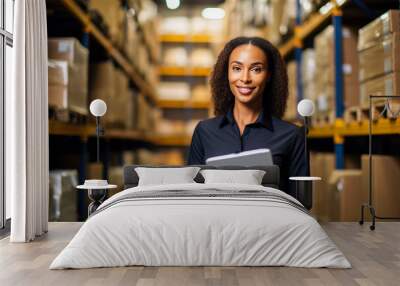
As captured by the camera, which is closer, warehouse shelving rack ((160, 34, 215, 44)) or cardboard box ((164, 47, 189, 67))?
Result: warehouse shelving rack ((160, 34, 215, 44))

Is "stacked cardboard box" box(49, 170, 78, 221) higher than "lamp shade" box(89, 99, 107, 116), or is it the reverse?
"lamp shade" box(89, 99, 107, 116)

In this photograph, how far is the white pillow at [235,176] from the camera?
488 cm

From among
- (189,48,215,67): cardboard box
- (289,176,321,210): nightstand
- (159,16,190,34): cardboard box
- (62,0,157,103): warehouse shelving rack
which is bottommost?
(289,176,321,210): nightstand

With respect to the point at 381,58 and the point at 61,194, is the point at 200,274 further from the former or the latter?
the point at 381,58

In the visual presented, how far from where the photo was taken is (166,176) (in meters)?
4.93

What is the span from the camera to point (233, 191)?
414 cm

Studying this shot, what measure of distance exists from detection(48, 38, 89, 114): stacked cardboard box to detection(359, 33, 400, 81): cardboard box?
3.08 metres

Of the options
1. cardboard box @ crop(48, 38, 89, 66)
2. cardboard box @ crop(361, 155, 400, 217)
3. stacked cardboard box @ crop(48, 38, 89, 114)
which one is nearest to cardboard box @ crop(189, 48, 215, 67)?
stacked cardboard box @ crop(48, 38, 89, 114)

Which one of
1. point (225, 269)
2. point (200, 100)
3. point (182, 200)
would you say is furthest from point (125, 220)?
point (200, 100)

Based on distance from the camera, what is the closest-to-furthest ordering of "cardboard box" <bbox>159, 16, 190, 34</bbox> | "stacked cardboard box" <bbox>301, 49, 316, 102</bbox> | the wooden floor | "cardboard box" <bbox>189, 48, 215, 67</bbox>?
the wooden floor → "stacked cardboard box" <bbox>301, 49, 316, 102</bbox> → "cardboard box" <bbox>189, 48, 215, 67</bbox> → "cardboard box" <bbox>159, 16, 190, 34</bbox>

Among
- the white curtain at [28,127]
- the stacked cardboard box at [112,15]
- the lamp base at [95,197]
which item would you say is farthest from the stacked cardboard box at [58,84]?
the stacked cardboard box at [112,15]

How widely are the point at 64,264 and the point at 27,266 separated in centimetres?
34

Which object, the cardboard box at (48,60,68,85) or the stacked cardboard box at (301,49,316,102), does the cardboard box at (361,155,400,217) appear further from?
the cardboard box at (48,60,68,85)

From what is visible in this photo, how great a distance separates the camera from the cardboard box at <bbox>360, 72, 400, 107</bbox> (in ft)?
18.1
